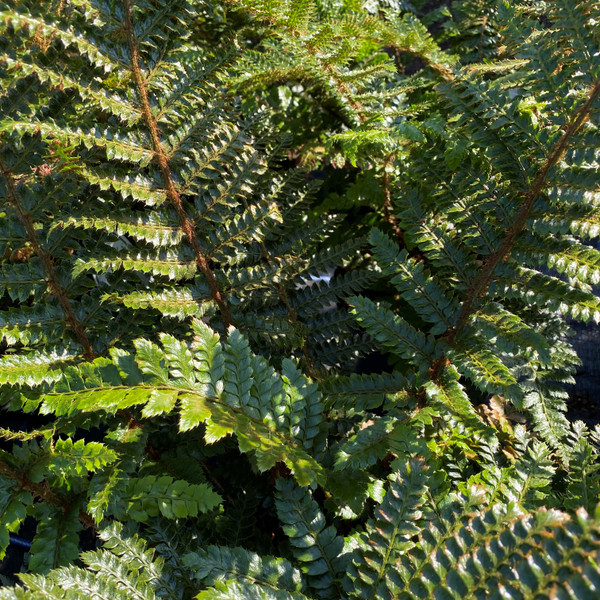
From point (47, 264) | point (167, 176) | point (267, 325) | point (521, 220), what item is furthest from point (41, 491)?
point (521, 220)

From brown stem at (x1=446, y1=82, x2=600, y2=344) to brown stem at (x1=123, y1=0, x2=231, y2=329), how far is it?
1.89 feet

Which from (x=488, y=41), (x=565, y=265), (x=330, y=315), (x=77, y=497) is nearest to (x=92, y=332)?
(x=77, y=497)

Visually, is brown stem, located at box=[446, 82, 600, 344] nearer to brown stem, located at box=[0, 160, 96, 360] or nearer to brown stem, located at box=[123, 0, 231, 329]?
brown stem, located at box=[123, 0, 231, 329]

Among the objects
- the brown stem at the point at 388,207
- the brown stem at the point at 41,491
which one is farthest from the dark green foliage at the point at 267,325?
the brown stem at the point at 388,207

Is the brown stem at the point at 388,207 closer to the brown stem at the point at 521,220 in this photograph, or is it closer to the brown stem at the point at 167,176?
the brown stem at the point at 521,220

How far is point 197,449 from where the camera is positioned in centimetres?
138

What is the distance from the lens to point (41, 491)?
48.4 inches

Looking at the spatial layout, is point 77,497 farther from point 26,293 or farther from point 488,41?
point 488,41

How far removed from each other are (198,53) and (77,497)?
3.95ft

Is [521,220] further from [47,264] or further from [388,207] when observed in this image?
[47,264]

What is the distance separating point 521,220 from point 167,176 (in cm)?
82

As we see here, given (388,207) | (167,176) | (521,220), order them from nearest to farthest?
1. (521,220)
2. (167,176)
3. (388,207)

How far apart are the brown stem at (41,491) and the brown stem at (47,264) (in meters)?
0.30

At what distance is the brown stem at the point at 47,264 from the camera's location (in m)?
1.29
